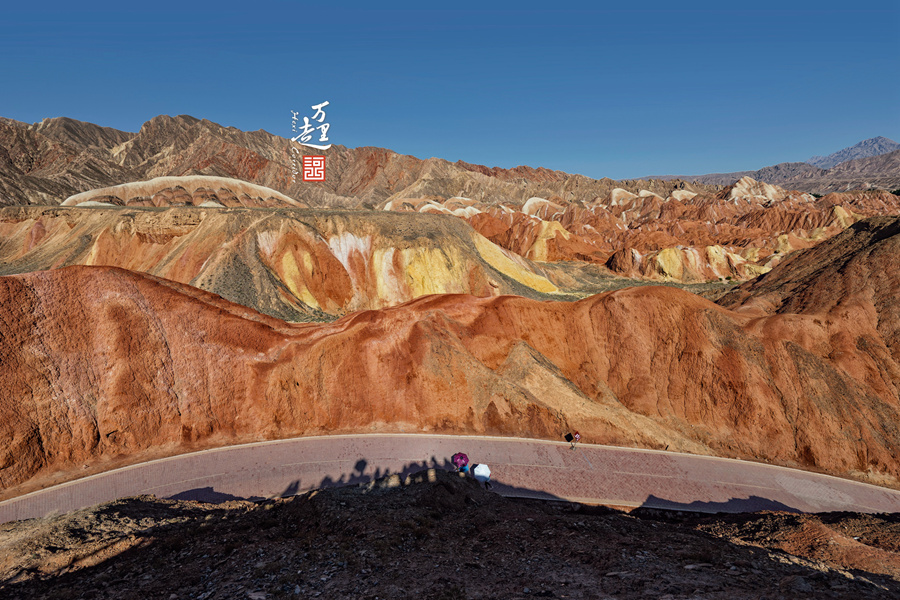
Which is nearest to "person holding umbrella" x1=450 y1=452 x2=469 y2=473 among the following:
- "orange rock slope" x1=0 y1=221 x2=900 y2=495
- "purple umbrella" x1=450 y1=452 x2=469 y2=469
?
"purple umbrella" x1=450 y1=452 x2=469 y2=469

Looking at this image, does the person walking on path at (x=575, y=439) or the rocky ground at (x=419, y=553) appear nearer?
the rocky ground at (x=419, y=553)

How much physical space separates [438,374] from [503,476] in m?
7.57

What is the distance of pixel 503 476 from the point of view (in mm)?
19781

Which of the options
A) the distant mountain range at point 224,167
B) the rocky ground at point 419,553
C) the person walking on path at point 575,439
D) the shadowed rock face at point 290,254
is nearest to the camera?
the rocky ground at point 419,553

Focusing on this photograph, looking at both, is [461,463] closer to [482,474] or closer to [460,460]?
[460,460]

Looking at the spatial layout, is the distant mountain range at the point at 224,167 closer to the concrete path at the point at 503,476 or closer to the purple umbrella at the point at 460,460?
the concrete path at the point at 503,476

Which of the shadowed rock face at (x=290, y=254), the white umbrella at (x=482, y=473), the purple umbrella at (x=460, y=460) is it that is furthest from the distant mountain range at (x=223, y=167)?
the white umbrella at (x=482, y=473)

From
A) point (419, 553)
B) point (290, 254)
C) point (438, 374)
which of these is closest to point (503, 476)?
point (438, 374)

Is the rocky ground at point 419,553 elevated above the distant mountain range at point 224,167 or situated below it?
below

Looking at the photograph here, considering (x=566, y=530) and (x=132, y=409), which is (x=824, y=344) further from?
(x=132, y=409)

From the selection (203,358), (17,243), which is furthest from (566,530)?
(17,243)

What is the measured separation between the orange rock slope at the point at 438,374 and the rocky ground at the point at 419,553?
770cm

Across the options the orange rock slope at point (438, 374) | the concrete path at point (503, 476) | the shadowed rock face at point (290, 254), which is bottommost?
the concrete path at point (503, 476)

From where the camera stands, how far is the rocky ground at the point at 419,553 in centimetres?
919
